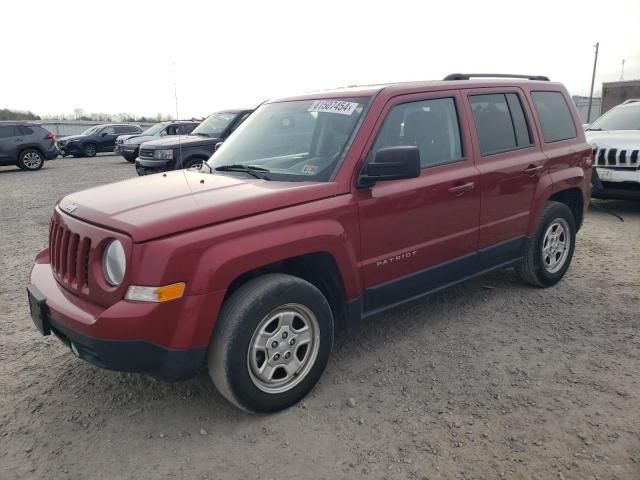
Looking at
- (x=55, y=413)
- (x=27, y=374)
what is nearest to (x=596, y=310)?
(x=55, y=413)

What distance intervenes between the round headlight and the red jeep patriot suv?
0.04ft

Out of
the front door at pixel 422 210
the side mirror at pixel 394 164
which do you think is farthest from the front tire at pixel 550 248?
the side mirror at pixel 394 164

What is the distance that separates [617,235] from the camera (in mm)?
6691

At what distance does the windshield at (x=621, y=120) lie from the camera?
8323 mm

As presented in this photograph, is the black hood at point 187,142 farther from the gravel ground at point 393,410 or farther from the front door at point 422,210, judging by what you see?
the front door at point 422,210

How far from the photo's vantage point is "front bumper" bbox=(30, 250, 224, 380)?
2.45 meters

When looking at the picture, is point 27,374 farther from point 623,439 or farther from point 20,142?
point 20,142

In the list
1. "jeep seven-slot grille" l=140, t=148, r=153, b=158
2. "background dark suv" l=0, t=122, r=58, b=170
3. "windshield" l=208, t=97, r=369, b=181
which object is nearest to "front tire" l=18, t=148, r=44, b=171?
"background dark suv" l=0, t=122, r=58, b=170

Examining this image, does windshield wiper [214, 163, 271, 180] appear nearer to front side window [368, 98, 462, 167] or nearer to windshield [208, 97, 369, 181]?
windshield [208, 97, 369, 181]

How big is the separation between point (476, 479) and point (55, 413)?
2.38 metres

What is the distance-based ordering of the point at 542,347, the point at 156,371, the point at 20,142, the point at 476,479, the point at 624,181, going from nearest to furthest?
the point at 476,479 → the point at 156,371 → the point at 542,347 → the point at 624,181 → the point at 20,142

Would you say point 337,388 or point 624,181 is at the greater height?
point 624,181

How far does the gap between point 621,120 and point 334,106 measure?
7135 mm

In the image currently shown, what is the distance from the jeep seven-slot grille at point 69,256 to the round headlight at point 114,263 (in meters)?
0.15
